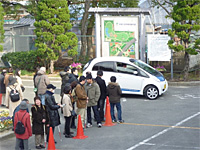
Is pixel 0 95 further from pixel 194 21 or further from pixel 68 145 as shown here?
pixel 194 21

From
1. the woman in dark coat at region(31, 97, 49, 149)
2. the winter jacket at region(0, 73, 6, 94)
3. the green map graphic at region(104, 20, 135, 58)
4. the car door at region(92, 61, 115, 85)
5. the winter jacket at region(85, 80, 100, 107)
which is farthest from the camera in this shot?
the green map graphic at region(104, 20, 135, 58)

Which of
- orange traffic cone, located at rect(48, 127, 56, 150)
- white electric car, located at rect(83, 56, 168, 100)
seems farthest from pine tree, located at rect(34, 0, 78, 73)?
orange traffic cone, located at rect(48, 127, 56, 150)

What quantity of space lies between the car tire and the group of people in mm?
3787

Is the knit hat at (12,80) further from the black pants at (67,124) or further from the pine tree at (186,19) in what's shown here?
the pine tree at (186,19)

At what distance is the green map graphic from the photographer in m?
20.4

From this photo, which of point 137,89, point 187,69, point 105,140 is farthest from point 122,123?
point 187,69

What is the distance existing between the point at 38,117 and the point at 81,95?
196 cm

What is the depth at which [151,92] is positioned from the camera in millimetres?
15758

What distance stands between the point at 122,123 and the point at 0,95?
18.8 ft

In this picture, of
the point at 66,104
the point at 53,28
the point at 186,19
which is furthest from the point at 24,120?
the point at 53,28

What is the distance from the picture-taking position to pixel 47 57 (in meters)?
23.1

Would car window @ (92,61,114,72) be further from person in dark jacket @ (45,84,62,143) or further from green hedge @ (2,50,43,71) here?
green hedge @ (2,50,43,71)

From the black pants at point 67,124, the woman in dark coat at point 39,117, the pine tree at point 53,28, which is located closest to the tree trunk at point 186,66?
the pine tree at point 53,28

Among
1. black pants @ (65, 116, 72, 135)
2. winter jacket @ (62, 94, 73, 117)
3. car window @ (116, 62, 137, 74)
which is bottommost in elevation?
black pants @ (65, 116, 72, 135)
